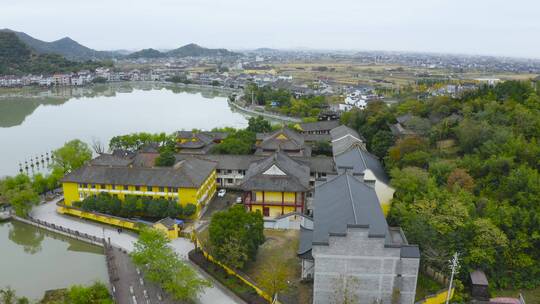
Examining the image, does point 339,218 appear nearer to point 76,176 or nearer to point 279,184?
point 279,184

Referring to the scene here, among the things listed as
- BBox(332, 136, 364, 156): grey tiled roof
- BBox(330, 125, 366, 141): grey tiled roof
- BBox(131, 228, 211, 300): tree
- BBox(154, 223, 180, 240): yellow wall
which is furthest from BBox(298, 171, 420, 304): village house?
BBox(330, 125, 366, 141): grey tiled roof

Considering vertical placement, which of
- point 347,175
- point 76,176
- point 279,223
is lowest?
point 279,223

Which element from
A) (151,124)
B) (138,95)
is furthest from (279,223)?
(138,95)

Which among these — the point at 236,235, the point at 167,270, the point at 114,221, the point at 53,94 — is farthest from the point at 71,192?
the point at 53,94

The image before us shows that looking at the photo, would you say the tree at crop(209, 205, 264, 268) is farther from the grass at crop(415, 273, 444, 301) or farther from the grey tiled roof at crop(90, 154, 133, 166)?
the grey tiled roof at crop(90, 154, 133, 166)

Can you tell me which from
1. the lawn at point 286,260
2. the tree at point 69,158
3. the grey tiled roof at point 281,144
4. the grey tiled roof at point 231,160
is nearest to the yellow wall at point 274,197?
the lawn at point 286,260
